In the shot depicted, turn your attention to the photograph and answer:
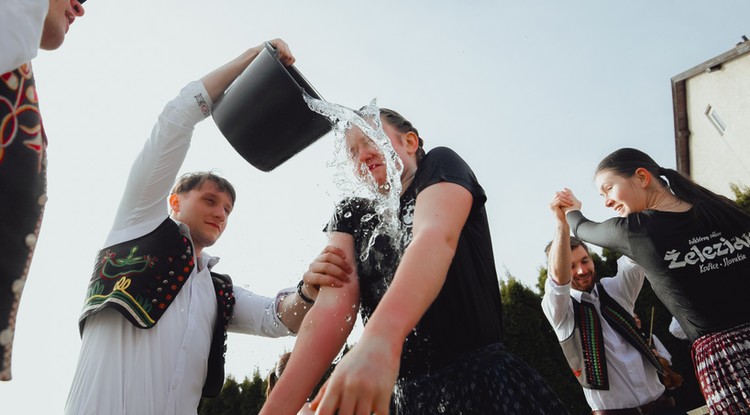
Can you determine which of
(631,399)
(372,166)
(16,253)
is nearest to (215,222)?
(372,166)

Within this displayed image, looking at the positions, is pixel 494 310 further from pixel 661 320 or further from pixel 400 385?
pixel 661 320

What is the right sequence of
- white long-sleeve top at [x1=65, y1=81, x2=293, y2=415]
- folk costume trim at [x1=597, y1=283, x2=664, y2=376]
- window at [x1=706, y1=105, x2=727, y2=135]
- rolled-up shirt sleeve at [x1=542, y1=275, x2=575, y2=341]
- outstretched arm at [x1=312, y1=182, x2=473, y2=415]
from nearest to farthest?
outstretched arm at [x1=312, y1=182, x2=473, y2=415], white long-sleeve top at [x1=65, y1=81, x2=293, y2=415], rolled-up shirt sleeve at [x1=542, y1=275, x2=575, y2=341], folk costume trim at [x1=597, y1=283, x2=664, y2=376], window at [x1=706, y1=105, x2=727, y2=135]

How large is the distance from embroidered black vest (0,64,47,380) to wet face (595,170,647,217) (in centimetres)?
240

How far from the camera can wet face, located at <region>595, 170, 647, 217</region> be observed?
2467mm

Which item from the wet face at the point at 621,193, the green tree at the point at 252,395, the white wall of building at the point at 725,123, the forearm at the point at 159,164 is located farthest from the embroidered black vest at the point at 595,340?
the white wall of building at the point at 725,123

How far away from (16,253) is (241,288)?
1593mm

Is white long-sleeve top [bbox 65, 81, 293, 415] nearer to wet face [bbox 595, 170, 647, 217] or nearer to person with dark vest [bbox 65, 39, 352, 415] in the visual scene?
person with dark vest [bbox 65, 39, 352, 415]

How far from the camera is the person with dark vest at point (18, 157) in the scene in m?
0.95

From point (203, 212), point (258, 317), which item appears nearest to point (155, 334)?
point (258, 317)

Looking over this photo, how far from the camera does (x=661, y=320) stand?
7027 mm

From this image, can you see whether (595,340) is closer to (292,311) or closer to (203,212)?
(292,311)

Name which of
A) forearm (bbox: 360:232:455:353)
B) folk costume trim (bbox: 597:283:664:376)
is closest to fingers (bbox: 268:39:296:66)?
forearm (bbox: 360:232:455:353)

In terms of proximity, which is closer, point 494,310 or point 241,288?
point 494,310

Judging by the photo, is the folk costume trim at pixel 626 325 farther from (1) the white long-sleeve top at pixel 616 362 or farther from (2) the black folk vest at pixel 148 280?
(2) the black folk vest at pixel 148 280
